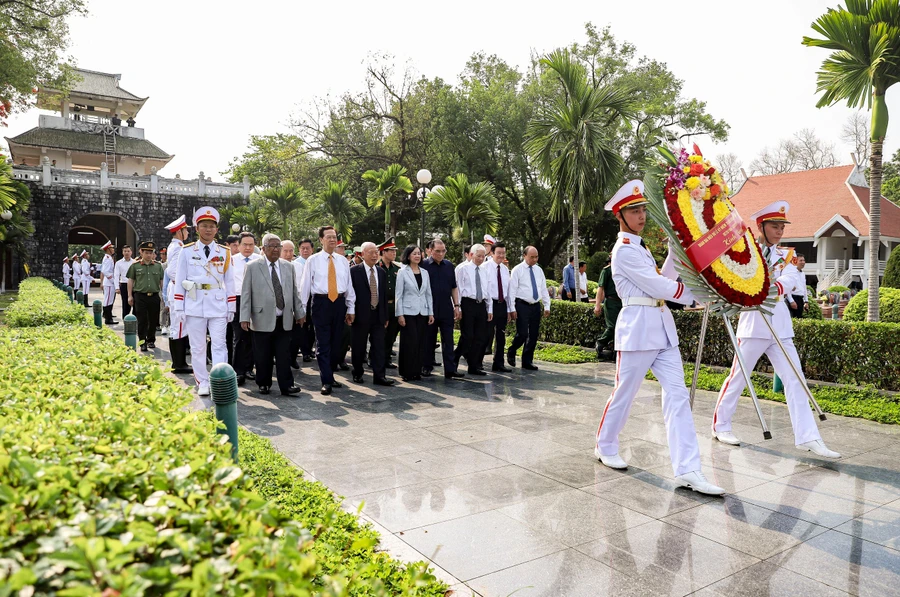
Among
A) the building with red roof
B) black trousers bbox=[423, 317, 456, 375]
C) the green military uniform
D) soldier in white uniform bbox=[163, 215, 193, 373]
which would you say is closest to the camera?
soldier in white uniform bbox=[163, 215, 193, 373]

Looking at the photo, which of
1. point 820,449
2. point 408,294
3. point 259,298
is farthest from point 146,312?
point 820,449

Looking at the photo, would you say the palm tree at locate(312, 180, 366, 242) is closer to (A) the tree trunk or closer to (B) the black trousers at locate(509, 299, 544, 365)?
(B) the black trousers at locate(509, 299, 544, 365)

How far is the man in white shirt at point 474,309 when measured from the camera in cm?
963

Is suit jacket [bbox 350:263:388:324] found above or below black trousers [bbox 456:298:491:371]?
above

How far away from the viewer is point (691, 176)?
16.9ft

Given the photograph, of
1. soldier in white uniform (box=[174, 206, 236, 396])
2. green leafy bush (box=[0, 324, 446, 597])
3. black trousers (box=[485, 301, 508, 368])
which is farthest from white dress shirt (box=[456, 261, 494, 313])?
green leafy bush (box=[0, 324, 446, 597])

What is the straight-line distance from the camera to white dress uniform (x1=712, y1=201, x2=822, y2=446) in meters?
5.38

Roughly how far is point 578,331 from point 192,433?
33.5 feet

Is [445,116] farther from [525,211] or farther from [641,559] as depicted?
[641,559]

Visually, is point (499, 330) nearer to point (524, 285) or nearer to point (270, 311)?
point (524, 285)

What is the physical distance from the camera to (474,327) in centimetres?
969

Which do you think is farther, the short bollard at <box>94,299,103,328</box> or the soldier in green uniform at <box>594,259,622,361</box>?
the short bollard at <box>94,299,103,328</box>

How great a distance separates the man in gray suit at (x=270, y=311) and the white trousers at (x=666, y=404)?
13.8 ft

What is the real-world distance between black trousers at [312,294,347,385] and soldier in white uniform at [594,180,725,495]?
4.00 metres
